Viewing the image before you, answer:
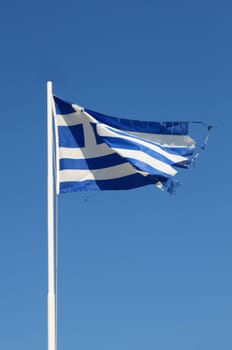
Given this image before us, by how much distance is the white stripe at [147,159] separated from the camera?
22375 millimetres

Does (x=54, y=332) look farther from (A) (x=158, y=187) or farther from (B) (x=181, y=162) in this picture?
(B) (x=181, y=162)

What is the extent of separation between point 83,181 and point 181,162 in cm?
291

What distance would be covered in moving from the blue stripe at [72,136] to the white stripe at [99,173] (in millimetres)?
759

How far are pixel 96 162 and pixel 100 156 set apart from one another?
199mm

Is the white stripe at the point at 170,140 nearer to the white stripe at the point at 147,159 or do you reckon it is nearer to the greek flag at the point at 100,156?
the greek flag at the point at 100,156

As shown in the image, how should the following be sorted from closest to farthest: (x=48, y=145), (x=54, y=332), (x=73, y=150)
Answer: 1. (x=54, y=332)
2. (x=48, y=145)
3. (x=73, y=150)

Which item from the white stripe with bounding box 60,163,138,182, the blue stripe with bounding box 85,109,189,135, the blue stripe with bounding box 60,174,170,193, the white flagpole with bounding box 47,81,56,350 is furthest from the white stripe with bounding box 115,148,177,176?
the white flagpole with bounding box 47,81,56,350

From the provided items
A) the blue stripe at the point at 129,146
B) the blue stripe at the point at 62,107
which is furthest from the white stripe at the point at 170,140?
the blue stripe at the point at 62,107

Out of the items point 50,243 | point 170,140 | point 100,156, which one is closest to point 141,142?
point 170,140

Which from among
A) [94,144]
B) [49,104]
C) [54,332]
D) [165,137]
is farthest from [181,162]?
[54,332]

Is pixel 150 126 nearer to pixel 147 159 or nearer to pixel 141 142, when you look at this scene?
pixel 141 142

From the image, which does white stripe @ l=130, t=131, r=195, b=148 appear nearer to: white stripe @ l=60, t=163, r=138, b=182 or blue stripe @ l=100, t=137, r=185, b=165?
blue stripe @ l=100, t=137, r=185, b=165

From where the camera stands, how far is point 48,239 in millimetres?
19797

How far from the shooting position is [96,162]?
22.3m
